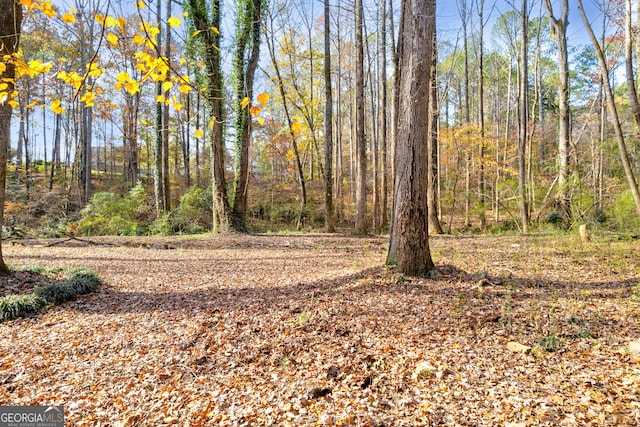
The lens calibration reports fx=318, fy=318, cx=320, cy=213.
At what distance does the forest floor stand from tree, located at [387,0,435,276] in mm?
454

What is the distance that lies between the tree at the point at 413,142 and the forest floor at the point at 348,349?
454mm

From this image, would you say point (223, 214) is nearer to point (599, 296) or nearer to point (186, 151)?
point (599, 296)

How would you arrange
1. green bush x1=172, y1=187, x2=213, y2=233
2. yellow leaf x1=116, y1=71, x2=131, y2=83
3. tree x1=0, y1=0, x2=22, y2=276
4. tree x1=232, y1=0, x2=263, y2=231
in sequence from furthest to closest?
green bush x1=172, y1=187, x2=213, y2=233 < tree x1=232, y1=0, x2=263, y2=231 < tree x1=0, y1=0, x2=22, y2=276 < yellow leaf x1=116, y1=71, x2=131, y2=83

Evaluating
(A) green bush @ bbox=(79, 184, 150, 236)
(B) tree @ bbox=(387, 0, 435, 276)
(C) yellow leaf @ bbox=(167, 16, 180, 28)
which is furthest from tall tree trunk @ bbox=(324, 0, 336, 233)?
(C) yellow leaf @ bbox=(167, 16, 180, 28)

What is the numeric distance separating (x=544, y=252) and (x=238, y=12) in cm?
1030

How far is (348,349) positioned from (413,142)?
2.71 metres

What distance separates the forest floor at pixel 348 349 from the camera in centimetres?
206

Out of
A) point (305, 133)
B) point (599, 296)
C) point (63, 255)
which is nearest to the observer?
point (599, 296)

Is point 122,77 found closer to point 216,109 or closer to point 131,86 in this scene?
point 131,86

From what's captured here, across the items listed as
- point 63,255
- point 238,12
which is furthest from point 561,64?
point 63,255

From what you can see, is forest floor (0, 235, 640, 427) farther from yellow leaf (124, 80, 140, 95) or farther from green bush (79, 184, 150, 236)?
green bush (79, 184, 150, 236)

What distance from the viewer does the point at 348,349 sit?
2766mm

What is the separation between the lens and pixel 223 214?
10188 millimetres

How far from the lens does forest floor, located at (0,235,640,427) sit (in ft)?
6.75
